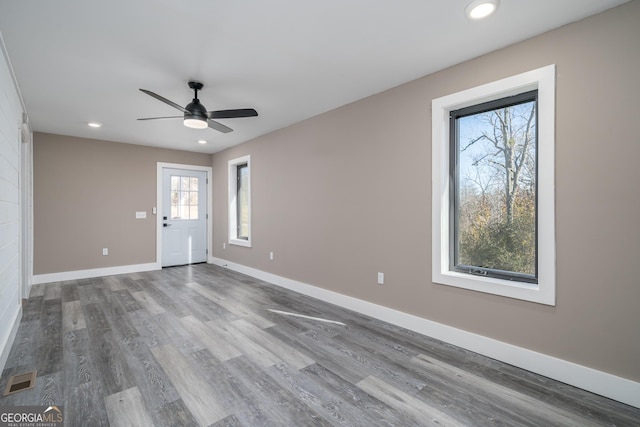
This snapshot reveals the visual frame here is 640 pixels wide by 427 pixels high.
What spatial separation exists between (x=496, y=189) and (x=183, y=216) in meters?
5.92

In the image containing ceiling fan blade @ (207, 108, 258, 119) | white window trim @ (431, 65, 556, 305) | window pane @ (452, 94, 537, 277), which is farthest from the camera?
ceiling fan blade @ (207, 108, 258, 119)

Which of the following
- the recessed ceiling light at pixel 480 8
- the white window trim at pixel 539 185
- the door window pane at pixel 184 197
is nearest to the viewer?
the recessed ceiling light at pixel 480 8

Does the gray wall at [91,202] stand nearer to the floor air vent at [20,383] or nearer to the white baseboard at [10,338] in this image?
the white baseboard at [10,338]

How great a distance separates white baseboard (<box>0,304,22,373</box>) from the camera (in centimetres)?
220

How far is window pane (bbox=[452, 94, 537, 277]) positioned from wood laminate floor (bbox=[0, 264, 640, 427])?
0.86 m

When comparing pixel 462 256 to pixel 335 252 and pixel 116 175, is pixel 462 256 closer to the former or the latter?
pixel 335 252

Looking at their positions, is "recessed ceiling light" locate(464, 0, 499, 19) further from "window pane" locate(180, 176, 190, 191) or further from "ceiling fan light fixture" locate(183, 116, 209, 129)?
"window pane" locate(180, 176, 190, 191)

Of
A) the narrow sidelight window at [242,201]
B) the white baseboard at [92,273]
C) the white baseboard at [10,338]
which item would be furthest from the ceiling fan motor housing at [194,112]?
the white baseboard at [92,273]

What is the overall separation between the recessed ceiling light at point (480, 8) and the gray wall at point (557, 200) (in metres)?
0.57

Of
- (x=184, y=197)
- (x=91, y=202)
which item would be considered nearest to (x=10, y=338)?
(x=91, y=202)

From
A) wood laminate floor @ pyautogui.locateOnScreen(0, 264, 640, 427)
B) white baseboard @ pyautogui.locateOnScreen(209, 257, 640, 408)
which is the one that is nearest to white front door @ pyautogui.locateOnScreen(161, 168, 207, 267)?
wood laminate floor @ pyautogui.locateOnScreen(0, 264, 640, 427)

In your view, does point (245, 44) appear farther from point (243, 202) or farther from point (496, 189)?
point (243, 202)

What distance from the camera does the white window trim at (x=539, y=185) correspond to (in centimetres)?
214

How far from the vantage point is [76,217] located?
5.13m
